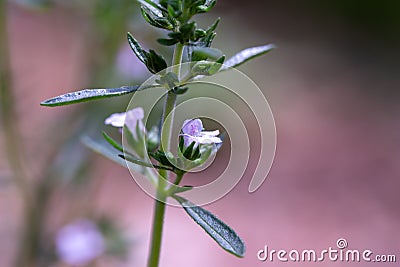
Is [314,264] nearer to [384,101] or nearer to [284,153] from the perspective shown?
[284,153]

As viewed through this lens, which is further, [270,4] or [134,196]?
[270,4]

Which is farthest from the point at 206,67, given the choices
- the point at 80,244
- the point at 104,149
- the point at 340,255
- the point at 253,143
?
the point at 253,143

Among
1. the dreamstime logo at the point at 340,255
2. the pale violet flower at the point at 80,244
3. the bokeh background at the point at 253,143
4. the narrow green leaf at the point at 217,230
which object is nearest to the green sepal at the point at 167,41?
the narrow green leaf at the point at 217,230

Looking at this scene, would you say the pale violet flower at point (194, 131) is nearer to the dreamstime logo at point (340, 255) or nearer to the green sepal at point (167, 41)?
the green sepal at point (167, 41)

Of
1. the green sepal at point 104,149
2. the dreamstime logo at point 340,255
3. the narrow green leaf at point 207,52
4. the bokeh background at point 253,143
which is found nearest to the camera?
the narrow green leaf at point 207,52

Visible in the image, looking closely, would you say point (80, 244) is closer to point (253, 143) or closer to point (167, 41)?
point (167, 41)

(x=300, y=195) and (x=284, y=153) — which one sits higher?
(x=284, y=153)

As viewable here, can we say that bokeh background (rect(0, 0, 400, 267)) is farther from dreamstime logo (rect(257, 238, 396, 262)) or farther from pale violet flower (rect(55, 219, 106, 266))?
dreamstime logo (rect(257, 238, 396, 262))

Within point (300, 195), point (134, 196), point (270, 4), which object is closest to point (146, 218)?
point (134, 196)
